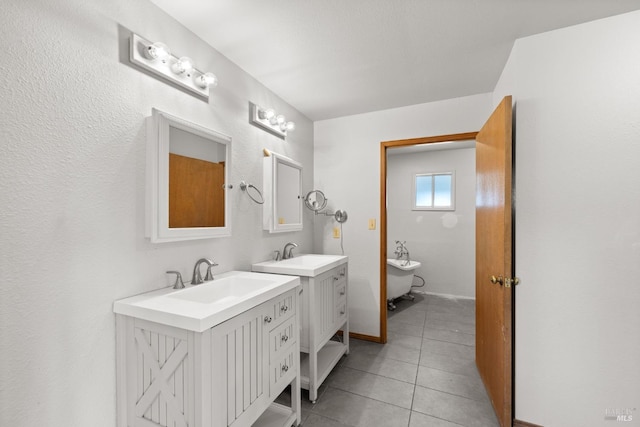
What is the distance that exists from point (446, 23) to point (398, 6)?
333 mm

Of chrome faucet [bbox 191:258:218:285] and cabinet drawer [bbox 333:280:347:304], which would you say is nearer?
chrome faucet [bbox 191:258:218:285]

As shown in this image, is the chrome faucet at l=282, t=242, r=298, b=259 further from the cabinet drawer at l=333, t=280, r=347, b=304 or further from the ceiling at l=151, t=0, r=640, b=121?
the ceiling at l=151, t=0, r=640, b=121

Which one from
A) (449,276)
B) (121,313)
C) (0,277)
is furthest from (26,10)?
(449,276)

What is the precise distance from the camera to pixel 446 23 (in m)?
1.55

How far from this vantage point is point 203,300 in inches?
59.0

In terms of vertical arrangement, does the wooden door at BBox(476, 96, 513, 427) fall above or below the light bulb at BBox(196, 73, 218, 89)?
below

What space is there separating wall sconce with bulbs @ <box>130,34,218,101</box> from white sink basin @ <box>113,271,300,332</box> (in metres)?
1.11

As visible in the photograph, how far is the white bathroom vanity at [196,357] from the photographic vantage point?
1.06 metres

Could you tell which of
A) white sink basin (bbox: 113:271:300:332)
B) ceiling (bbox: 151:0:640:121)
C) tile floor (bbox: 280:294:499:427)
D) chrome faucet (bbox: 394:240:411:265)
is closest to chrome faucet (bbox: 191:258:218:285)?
white sink basin (bbox: 113:271:300:332)

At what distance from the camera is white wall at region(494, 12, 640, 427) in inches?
54.6

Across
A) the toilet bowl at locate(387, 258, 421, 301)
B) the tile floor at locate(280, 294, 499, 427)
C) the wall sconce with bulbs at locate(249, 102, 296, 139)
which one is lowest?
the tile floor at locate(280, 294, 499, 427)

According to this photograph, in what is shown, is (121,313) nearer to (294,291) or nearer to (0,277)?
(0,277)

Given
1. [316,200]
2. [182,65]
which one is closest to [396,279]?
[316,200]

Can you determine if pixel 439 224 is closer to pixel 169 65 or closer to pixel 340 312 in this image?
pixel 340 312
